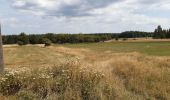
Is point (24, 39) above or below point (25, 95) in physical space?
below

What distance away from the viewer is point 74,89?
723 cm

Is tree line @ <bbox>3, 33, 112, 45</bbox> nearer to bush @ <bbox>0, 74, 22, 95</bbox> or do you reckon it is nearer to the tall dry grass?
the tall dry grass

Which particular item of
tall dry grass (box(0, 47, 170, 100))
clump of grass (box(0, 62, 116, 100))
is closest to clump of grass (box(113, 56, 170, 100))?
tall dry grass (box(0, 47, 170, 100))

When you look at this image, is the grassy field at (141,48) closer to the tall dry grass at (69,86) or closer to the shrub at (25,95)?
the tall dry grass at (69,86)

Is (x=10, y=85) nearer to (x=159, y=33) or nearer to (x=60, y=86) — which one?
(x=60, y=86)

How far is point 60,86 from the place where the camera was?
7.36 m

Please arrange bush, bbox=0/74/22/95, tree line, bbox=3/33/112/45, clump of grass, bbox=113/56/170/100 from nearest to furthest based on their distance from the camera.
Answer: bush, bbox=0/74/22/95 → clump of grass, bbox=113/56/170/100 → tree line, bbox=3/33/112/45

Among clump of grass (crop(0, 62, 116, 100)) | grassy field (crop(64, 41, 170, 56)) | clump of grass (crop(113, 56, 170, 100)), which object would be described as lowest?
grassy field (crop(64, 41, 170, 56))

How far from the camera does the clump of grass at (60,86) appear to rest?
7039 mm

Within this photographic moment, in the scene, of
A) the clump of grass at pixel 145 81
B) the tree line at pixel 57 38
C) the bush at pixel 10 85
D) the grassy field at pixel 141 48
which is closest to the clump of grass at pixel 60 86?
the bush at pixel 10 85

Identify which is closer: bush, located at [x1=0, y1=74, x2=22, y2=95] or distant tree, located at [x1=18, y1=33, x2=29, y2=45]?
bush, located at [x1=0, y1=74, x2=22, y2=95]

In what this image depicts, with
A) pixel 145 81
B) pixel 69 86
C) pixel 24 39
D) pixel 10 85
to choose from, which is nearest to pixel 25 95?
pixel 10 85

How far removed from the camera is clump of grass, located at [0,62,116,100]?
23.1 ft

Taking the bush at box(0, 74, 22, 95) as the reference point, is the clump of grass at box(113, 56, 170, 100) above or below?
below
